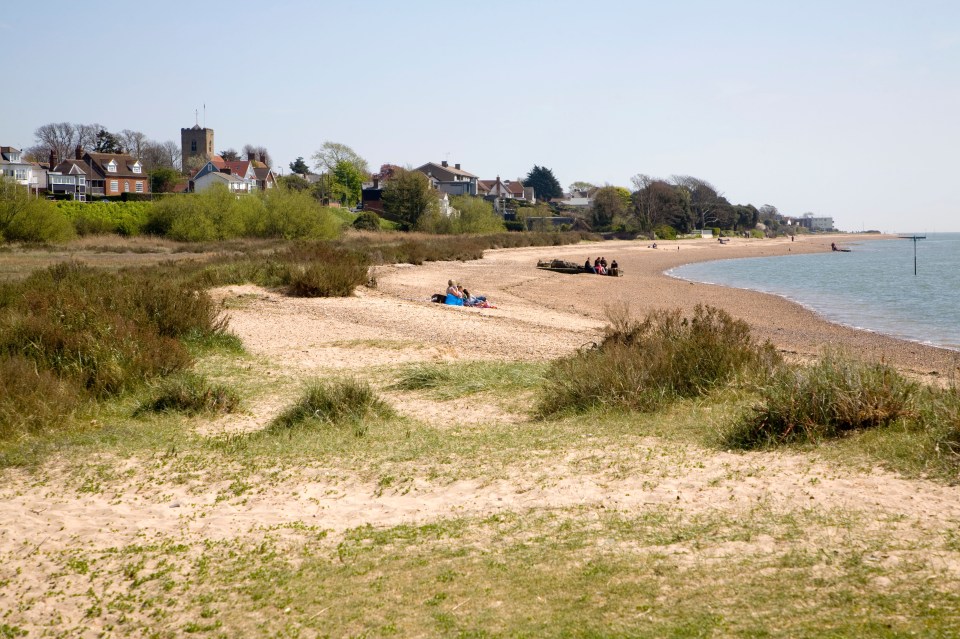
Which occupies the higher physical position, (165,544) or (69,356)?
(69,356)

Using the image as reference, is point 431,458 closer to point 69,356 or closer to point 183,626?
point 183,626

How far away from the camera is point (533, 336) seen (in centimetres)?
1658

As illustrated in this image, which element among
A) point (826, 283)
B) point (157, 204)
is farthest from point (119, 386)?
point (157, 204)

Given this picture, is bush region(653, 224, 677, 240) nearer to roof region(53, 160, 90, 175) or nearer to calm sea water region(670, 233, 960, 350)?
calm sea water region(670, 233, 960, 350)

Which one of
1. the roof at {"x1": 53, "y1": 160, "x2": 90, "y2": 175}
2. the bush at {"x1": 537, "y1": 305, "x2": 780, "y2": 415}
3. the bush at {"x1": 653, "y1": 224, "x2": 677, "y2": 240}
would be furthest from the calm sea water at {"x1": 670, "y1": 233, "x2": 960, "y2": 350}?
the roof at {"x1": 53, "y1": 160, "x2": 90, "y2": 175}

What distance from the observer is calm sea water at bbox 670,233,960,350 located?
969 inches

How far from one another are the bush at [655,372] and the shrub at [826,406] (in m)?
1.59

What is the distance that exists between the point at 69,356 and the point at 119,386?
32.8 inches

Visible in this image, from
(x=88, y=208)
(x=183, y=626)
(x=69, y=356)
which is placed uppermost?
(x=88, y=208)

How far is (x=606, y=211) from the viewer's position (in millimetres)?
Answer: 101188

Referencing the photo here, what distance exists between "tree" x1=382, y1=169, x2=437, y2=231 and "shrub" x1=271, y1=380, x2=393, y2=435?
6653cm

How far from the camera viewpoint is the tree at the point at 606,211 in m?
101

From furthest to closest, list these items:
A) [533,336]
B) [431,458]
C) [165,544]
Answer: [533,336] < [431,458] < [165,544]

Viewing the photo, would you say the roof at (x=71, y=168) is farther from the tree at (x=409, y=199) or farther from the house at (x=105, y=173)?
the tree at (x=409, y=199)
